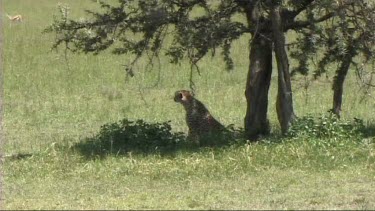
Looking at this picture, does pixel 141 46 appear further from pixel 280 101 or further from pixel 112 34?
pixel 280 101

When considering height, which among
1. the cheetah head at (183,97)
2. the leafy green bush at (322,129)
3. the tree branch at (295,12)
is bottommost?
the leafy green bush at (322,129)

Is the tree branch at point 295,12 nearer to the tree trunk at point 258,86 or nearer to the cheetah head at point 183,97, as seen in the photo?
the tree trunk at point 258,86

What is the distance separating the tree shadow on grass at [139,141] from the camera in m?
10.5

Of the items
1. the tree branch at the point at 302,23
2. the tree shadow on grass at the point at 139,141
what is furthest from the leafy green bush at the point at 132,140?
the tree branch at the point at 302,23

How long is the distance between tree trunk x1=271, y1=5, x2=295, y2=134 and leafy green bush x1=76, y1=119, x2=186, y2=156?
1.24 meters

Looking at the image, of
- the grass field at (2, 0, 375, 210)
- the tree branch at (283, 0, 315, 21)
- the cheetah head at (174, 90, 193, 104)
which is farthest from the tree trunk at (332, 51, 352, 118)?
the cheetah head at (174, 90, 193, 104)

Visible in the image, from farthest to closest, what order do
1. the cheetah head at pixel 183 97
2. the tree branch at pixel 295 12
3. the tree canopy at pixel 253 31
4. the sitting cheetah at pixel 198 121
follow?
the cheetah head at pixel 183 97
the sitting cheetah at pixel 198 121
the tree branch at pixel 295 12
the tree canopy at pixel 253 31

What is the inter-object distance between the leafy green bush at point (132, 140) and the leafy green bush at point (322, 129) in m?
1.46

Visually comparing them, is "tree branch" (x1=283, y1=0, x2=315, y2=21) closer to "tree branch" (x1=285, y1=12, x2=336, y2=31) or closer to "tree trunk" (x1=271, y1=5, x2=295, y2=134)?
"tree branch" (x1=285, y1=12, x2=336, y2=31)

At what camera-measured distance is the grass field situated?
26.0 ft

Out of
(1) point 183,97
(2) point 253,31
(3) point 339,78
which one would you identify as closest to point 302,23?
(2) point 253,31

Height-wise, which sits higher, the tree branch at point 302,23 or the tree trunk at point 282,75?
the tree branch at point 302,23

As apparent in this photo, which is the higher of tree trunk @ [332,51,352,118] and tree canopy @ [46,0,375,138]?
tree canopy @ [46,0,375,138]

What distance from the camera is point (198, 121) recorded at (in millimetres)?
11508
